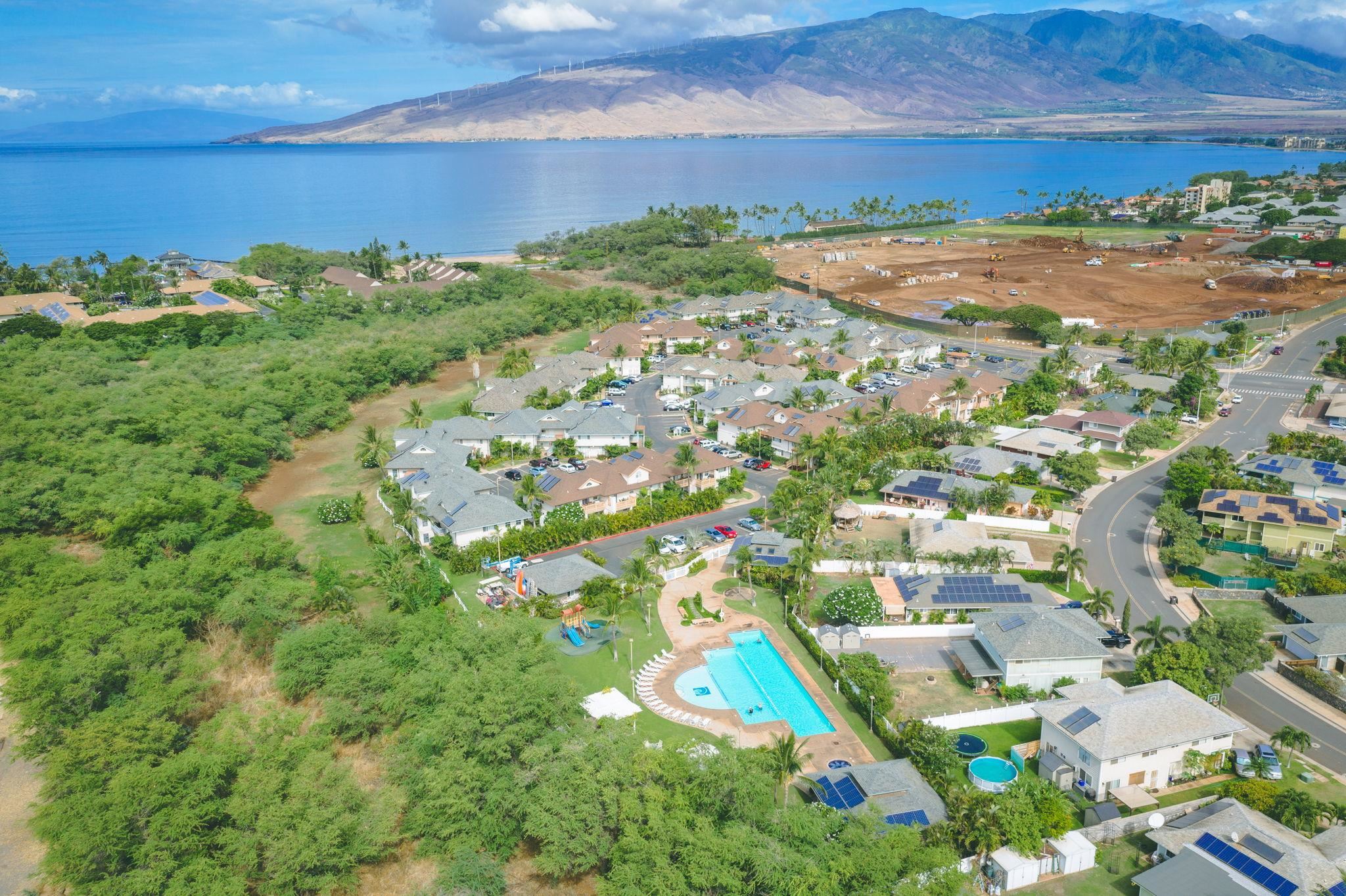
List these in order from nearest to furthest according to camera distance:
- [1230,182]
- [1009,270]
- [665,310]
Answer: [665,310] → [1009,270] → [1230,182]

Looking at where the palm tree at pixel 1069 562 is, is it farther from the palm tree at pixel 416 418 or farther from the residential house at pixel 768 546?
the palm tree at pixel 416 418

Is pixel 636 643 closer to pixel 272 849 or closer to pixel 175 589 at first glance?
pixel 272 849

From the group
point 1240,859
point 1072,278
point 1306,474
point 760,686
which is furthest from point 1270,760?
point 1072,278

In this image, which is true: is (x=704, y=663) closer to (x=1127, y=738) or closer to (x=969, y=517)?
(x=1127, y=738)

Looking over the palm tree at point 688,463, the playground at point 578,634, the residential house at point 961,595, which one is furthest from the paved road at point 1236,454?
the playground at point 578,634

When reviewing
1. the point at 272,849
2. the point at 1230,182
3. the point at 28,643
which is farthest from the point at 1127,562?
the point at 1230,182
